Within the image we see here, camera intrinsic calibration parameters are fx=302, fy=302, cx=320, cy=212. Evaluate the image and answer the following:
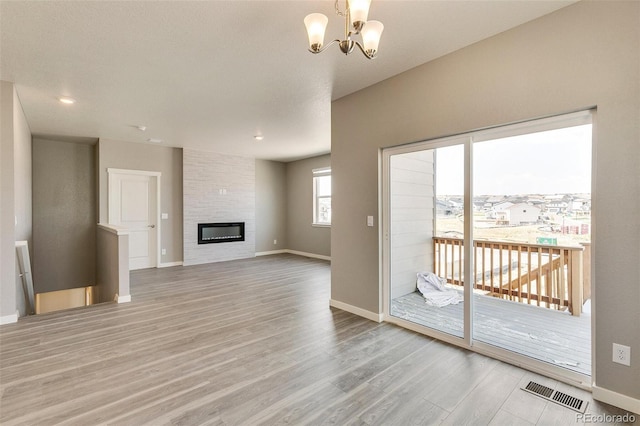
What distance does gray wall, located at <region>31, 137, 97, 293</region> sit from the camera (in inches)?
238

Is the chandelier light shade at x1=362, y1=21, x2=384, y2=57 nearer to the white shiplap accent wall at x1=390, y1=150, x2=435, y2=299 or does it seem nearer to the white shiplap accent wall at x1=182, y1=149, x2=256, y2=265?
the white shiplap accent wall at x1=390, y1=150, x2=435, y2=299

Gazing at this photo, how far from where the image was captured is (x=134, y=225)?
258 inches

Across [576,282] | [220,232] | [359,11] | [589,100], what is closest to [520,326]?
[576,282]

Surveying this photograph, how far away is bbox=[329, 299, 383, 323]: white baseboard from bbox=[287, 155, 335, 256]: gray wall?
370cm

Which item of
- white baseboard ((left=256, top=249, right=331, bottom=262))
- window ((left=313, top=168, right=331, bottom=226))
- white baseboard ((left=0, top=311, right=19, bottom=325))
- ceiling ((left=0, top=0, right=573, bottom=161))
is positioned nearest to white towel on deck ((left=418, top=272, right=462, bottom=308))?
ceiling ((left=0, top=0, right=573, bottom=161))

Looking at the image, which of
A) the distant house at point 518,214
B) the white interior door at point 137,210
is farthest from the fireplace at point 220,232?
the distant house at point 518,214

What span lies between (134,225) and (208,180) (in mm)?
1862

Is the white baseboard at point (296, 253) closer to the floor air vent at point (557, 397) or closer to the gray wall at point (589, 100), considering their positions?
the gray wall at point (589, 100)

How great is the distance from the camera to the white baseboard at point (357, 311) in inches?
137

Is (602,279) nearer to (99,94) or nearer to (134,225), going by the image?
(99,94)

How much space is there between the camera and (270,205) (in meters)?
8.65

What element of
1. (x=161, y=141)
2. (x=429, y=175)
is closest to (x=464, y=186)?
(x=429, y=175)

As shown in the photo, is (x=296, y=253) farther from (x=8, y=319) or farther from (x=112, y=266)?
(x=8, y=319)

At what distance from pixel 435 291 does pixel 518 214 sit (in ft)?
5.27
